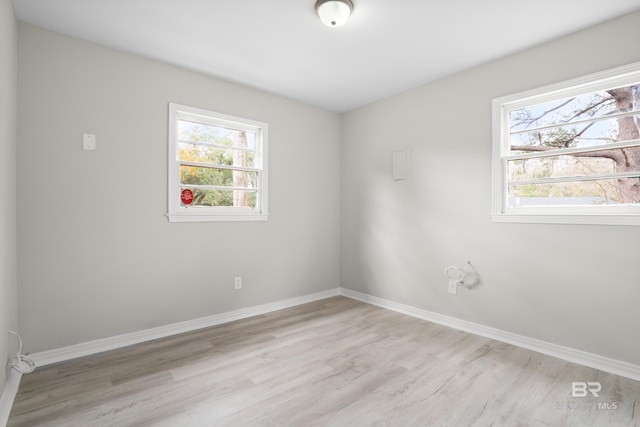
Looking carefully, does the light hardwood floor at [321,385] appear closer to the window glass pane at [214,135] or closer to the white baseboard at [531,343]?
the white baseboard at [531,343]

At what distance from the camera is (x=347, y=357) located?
2391mm

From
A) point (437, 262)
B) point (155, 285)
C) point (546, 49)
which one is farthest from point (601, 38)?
point (155, 285)

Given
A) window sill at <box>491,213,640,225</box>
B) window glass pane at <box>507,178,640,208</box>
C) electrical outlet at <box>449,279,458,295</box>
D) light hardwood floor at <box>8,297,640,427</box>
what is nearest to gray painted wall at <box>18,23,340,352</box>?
light hardwood floor at <box>8,297,640,427</box>

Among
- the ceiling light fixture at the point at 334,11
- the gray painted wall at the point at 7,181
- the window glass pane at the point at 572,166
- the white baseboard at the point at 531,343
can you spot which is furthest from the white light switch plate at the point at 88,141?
the window glass pane at the point at 572,166

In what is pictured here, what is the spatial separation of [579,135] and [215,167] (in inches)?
123

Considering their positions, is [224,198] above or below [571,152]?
below

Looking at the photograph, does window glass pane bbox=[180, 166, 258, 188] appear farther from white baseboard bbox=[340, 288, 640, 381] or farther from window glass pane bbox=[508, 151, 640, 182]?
window glass pane bbox=[508, 151, 640, 182]

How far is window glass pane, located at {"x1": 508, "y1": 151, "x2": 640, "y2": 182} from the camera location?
7.28ft

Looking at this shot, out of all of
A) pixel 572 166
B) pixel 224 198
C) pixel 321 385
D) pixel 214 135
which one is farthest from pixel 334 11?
pixel 321 385

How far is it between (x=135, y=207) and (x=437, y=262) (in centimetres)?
286

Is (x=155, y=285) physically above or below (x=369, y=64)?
below

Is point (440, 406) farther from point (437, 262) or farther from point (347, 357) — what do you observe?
point (437, 262)

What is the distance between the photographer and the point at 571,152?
2.40 meters

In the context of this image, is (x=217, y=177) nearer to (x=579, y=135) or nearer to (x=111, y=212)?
(x=111, y=212)
